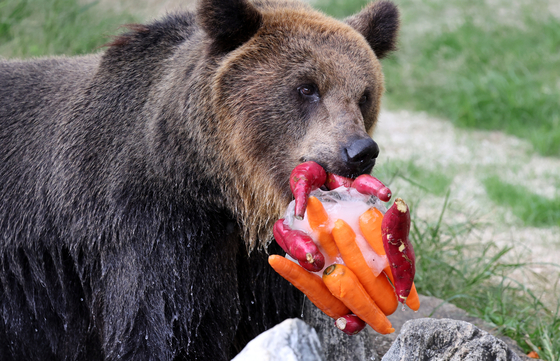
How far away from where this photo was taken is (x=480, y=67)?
33.1 feet

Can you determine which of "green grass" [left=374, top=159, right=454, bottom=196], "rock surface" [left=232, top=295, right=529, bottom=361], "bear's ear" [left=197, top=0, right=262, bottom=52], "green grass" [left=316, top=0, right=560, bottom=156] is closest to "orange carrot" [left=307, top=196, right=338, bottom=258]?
"rock surface" [left=232, top=295, right=529, bottom=361]

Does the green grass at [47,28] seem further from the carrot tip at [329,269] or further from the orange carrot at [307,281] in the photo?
the carrot tip at [329,269]

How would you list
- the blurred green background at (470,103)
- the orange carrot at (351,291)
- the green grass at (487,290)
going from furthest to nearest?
the blurred green background at (470,103)
the green grass at (487,290)
the orange carrot at (351,291)

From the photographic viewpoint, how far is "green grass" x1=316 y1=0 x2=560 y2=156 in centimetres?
902

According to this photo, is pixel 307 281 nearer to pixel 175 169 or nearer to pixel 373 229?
pixel 373 229

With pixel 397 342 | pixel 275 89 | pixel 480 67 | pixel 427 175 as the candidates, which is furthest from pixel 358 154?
pixel 480 67

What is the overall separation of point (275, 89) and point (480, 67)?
7873mm

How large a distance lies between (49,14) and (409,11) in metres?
7.55

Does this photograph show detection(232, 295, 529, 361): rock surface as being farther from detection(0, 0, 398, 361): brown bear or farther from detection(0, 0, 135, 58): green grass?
detection(0, 0, 135, 58): green grass

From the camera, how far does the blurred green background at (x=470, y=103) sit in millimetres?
4684

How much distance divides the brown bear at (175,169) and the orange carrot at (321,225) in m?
0.26

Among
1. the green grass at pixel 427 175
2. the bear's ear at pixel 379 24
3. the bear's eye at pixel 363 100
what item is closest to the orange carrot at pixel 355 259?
the bear's eye at pixel 363 100

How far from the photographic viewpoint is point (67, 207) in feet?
10.9

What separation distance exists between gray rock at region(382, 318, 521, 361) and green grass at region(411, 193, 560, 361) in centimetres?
111
